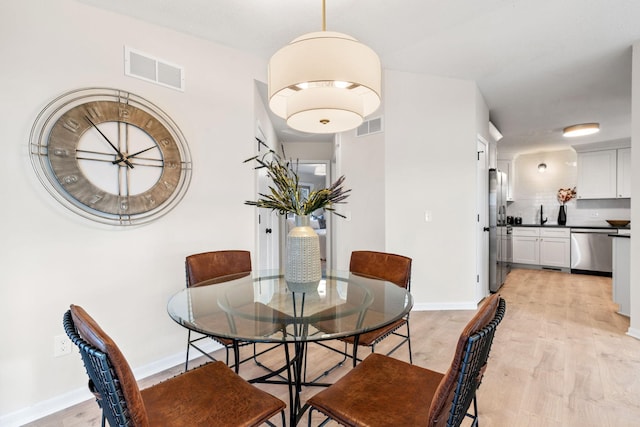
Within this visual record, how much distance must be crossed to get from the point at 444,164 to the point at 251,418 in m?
3.18

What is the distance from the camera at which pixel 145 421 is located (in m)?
0.84

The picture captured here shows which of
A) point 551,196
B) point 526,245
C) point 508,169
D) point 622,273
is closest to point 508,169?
point 508,169

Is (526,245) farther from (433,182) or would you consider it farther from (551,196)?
(433,182)

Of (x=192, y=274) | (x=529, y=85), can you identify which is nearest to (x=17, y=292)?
(x=192, y=274)

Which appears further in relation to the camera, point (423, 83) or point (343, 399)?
point (423, 83)

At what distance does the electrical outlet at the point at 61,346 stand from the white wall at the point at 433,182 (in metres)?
2.79

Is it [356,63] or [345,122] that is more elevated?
[356,63]

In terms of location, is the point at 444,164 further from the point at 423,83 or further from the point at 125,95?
the point at 125,95

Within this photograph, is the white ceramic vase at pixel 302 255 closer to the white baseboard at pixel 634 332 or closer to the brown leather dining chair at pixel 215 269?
the brown leather dining chair at pixel 215 269

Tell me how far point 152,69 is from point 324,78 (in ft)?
5.16

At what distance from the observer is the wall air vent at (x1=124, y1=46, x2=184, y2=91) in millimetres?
2072

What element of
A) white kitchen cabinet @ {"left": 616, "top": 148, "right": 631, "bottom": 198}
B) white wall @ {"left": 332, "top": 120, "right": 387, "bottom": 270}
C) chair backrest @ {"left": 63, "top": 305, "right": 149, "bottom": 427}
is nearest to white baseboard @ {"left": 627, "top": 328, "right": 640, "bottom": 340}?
white wall @ {"left": 332, "top": 120, "right": 387, "bottom": 270}

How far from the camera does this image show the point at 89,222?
1.91m

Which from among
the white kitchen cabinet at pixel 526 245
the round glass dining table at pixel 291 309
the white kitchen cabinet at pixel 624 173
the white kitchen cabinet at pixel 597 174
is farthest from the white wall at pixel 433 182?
the white kitchen cabinet at pixel 624 173
